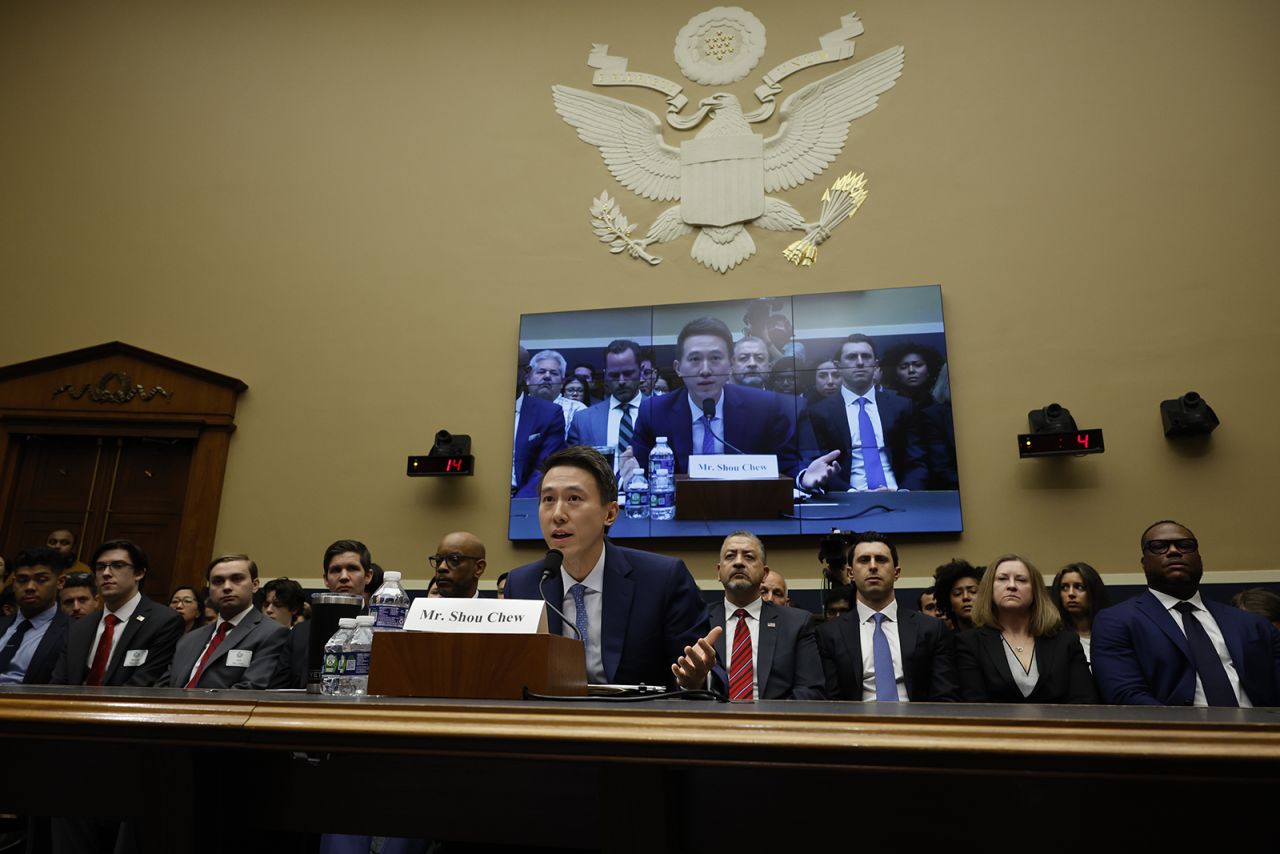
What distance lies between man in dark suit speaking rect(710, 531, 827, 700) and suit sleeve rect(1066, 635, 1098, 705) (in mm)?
843

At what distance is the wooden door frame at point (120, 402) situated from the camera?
6.60m

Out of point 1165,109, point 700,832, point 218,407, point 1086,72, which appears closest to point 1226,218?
point 1165,109

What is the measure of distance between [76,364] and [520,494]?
3729 mm

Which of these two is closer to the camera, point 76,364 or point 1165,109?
point 1165,109

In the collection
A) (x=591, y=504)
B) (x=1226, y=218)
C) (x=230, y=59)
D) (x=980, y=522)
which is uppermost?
(x=230, y=59)

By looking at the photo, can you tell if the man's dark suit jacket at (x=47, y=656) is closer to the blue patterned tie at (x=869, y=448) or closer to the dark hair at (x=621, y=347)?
the dark hair at (x=621, y=347)

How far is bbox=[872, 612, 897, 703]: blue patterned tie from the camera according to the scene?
3.30 m

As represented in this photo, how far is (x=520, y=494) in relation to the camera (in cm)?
609

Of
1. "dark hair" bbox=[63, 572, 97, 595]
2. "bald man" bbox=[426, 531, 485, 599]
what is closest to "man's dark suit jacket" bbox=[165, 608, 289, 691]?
"bald man" bbox=[426, 531, 485, 599]

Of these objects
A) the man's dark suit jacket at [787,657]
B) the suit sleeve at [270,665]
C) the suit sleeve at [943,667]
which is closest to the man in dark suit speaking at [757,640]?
the man's dark suit jacket at [787,657]

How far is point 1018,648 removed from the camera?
318 centimetres

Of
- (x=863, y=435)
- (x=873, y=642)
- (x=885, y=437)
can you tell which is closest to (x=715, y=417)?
(x=863, y=435)

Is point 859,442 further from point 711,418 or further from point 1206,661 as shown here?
point 1206,661

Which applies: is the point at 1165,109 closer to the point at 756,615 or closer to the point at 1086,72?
the point at 1086,72
